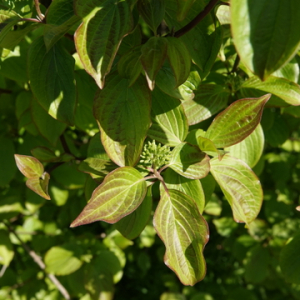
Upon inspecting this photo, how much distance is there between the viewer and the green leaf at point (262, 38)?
14.6 inches

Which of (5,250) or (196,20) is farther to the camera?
(5,250)

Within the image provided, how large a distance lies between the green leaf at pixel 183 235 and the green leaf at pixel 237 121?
12 cm

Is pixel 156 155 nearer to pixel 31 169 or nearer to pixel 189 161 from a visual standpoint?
pixel 189 161

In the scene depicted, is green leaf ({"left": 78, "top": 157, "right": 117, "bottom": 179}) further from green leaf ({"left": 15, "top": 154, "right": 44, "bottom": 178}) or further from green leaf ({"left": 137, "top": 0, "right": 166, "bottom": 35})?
green leaf ({"left": 137, "top": 0, "right": 166, "bottom": 35})

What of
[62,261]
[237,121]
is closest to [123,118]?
[237,121]

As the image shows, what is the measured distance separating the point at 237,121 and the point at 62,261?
84 cm

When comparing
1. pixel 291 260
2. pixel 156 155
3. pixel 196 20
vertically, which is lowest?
pixel 291 260

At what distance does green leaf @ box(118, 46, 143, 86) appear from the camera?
23.3 inches

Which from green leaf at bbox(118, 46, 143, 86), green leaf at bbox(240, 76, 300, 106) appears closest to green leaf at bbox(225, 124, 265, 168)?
green leaf at bbox(240, 76, 300, 106)

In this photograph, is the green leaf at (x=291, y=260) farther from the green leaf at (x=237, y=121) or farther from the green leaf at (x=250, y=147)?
the green leaf at (x=237, y=121)

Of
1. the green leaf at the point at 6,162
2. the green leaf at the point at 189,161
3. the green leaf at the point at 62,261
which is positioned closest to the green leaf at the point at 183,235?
the green leaf at the point at 189,161

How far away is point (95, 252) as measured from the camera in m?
1.32

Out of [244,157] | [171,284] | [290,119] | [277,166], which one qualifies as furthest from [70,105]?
[171,284]

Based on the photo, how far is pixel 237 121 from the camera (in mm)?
632
